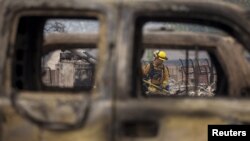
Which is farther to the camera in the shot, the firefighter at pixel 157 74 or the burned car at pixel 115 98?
the firefighter at pixel 157 74

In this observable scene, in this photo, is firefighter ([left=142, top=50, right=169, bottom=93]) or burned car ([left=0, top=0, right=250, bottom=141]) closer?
burned car ([left=0, top=0, right=250, bottom=141])

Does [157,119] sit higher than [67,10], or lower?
lower

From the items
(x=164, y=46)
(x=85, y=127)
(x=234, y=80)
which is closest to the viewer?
(x=85, y=127)

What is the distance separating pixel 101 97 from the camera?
8.49ft

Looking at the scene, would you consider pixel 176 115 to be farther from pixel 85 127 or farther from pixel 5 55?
pixel 5 55

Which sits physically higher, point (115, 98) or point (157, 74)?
point (157, 74)

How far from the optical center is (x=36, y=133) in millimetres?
2596

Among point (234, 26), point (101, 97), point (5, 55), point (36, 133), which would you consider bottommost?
point (36, 133)

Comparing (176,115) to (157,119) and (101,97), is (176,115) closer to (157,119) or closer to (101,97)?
(157,119)

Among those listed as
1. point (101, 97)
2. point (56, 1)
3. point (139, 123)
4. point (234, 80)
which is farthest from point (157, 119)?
point (234, 80)

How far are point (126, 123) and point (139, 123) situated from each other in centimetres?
7

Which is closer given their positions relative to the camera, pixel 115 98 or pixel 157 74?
pixel 115 98

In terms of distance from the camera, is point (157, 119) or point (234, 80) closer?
point (157, 119)

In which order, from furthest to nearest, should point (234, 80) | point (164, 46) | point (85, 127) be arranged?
point (164, 46), point (234, 80), point (85, 127)
